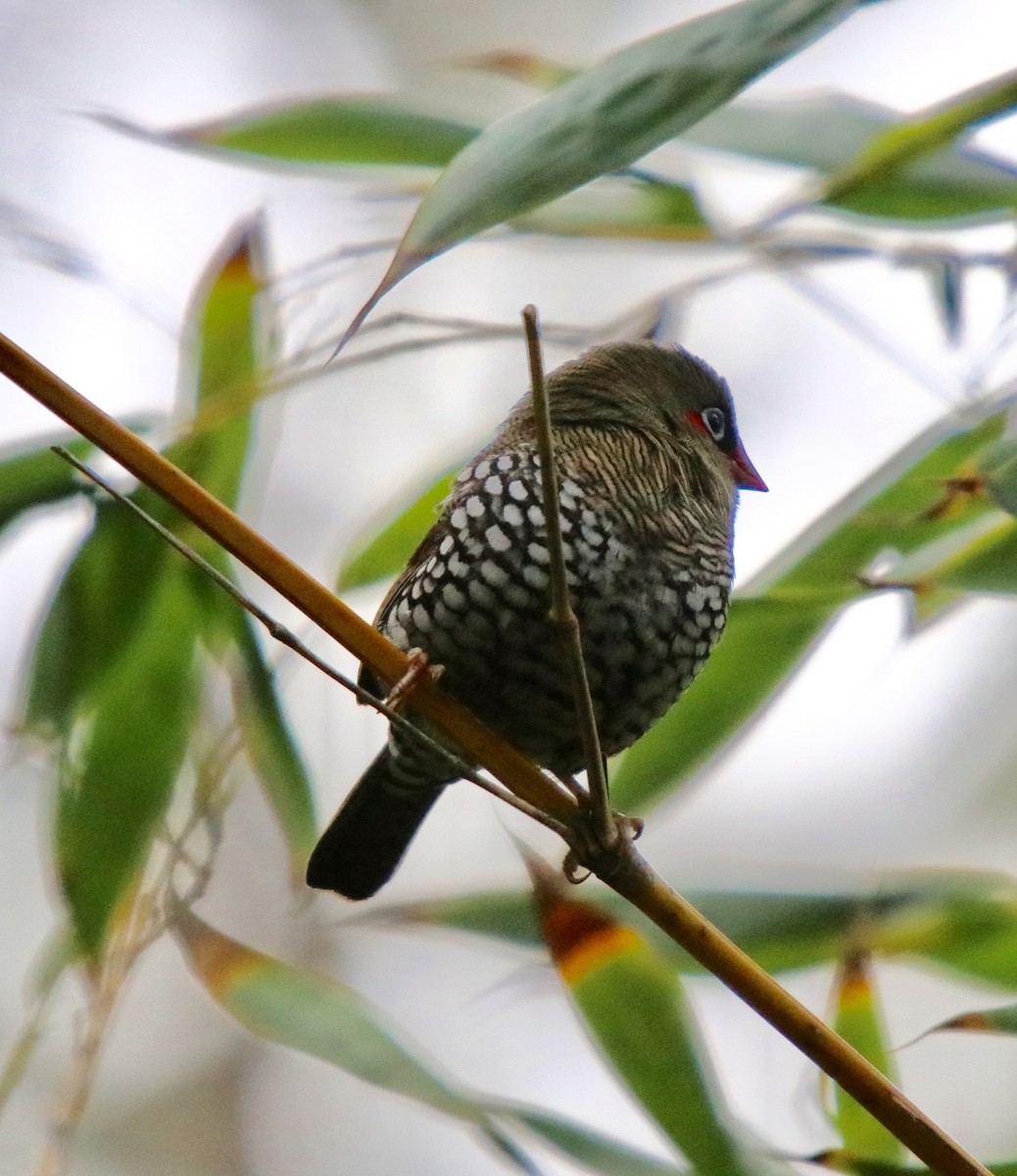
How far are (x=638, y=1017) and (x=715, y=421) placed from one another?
118 centimetres

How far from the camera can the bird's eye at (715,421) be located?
8.50 feet

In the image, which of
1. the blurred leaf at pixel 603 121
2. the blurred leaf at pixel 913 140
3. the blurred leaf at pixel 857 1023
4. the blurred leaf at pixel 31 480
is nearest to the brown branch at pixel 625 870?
the blurred leaf at pixel 603 121

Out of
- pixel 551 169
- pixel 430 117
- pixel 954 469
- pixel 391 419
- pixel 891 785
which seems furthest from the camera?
pixel 891 785

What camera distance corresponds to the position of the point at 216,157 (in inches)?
91.4

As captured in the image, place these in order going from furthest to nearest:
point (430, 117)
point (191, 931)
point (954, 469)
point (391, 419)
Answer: point (391, 419)
point (430, 117)
point (954, 469)
point (191, 931)

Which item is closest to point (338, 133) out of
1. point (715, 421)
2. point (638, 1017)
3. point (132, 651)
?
point (715, 421)

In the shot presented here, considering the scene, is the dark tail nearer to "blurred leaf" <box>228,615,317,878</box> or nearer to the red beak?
"blurred leaf" <box>228,615,317,878</box>

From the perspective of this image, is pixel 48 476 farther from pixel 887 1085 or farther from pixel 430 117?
pixel 887 1085

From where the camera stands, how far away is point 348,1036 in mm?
2025

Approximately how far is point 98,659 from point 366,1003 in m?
0.70

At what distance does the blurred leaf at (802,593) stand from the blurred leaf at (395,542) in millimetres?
571

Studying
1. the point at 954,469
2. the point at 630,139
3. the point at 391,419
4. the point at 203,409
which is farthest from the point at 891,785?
the point at 630,139

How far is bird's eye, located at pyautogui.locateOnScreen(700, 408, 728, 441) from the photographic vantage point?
8.50 feet

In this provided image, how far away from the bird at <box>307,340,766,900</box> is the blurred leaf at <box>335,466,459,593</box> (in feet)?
0.33
